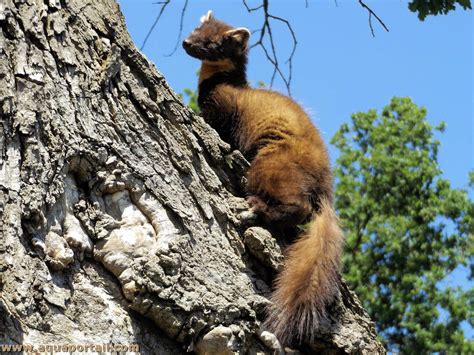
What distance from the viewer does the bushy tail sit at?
4.34 metres

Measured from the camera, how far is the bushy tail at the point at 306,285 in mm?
4336

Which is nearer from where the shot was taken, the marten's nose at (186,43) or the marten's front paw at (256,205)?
the marten's front paw at (256,205)

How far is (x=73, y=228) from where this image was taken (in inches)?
151

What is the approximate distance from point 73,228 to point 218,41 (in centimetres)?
423

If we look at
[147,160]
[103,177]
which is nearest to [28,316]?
[103,177]

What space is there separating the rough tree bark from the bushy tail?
8cm

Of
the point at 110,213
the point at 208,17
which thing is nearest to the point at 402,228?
the point at 208,17

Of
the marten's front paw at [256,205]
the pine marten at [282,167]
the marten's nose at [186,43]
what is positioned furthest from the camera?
the marten's nose at [186,43]

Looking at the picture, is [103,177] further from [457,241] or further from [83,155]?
[457,241]

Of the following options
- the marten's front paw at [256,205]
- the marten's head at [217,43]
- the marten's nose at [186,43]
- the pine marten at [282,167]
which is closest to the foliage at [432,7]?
the pine marten at [282,167]

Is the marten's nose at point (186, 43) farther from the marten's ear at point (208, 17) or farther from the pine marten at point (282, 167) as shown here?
the marten's ear at point (208, 17)

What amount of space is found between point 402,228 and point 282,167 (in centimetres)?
1206

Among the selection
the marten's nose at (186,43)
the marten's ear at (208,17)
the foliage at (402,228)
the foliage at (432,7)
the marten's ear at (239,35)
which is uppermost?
the foliage at (402,228)

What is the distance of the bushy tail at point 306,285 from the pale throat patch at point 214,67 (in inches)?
106
